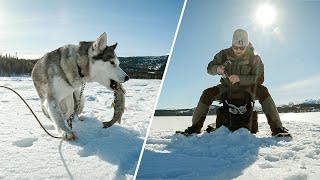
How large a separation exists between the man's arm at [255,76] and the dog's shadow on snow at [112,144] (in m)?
0.95

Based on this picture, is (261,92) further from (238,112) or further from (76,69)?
(76,69)

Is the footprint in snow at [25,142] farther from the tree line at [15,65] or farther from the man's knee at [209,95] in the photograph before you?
the tree line at [15,65]

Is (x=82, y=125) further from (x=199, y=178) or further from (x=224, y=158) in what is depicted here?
(x=199, y=178)

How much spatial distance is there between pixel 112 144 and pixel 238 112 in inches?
41.2

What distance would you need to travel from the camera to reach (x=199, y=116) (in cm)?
328

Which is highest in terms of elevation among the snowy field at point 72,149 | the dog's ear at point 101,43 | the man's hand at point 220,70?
the dog's ear at point 101,43

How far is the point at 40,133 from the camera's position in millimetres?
3244

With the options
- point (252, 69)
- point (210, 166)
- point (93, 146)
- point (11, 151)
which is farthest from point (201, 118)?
point (11, 151)

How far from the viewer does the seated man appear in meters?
3.21

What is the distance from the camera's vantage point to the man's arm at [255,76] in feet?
10.6

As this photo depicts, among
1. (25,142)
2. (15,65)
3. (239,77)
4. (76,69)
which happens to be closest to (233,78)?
(239,77)

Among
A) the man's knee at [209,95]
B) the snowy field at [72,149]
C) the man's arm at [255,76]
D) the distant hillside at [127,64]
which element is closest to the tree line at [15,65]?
the distant hillside at [127,64]

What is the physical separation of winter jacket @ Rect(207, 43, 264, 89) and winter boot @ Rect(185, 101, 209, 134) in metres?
0.26

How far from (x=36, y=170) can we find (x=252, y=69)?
1856mm
